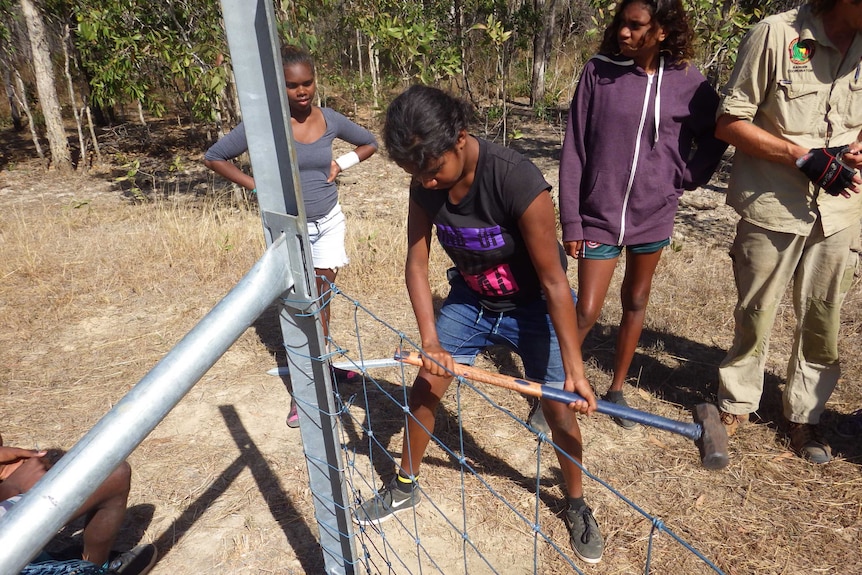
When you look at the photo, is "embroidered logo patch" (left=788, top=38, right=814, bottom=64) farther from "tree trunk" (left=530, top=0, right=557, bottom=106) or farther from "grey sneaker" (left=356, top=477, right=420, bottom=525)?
"tree trunk" (left=530, top=0, right=557, bottom=106)

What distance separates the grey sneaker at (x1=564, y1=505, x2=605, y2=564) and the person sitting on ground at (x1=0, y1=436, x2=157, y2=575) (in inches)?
64.9

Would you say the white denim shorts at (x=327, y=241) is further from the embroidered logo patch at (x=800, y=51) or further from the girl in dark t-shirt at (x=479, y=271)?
the embroidered logo patch at (x=800, y=51)

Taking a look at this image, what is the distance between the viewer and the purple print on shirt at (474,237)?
2107 millimetres

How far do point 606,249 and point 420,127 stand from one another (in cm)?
127

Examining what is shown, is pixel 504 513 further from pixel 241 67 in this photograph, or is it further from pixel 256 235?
pixel 256 235

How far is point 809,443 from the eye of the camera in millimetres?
2857

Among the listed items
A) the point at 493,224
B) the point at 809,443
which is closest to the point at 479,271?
the point at 493,224

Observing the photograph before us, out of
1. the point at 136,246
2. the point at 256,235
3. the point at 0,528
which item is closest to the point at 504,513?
the point at 0,528

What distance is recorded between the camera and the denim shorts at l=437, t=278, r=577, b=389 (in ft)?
7.55

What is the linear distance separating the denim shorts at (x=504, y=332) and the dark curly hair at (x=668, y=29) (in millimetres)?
1167

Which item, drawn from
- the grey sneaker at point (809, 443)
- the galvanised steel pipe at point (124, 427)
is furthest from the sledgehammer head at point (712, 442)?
the galvanised steel pipe at point (124, 427)

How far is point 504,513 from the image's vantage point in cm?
268

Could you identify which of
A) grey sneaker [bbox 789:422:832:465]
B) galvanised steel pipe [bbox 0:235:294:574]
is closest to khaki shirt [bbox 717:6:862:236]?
grey sneaker [bbox 789:422:832:465]

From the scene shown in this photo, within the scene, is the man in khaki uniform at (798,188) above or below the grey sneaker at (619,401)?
above
